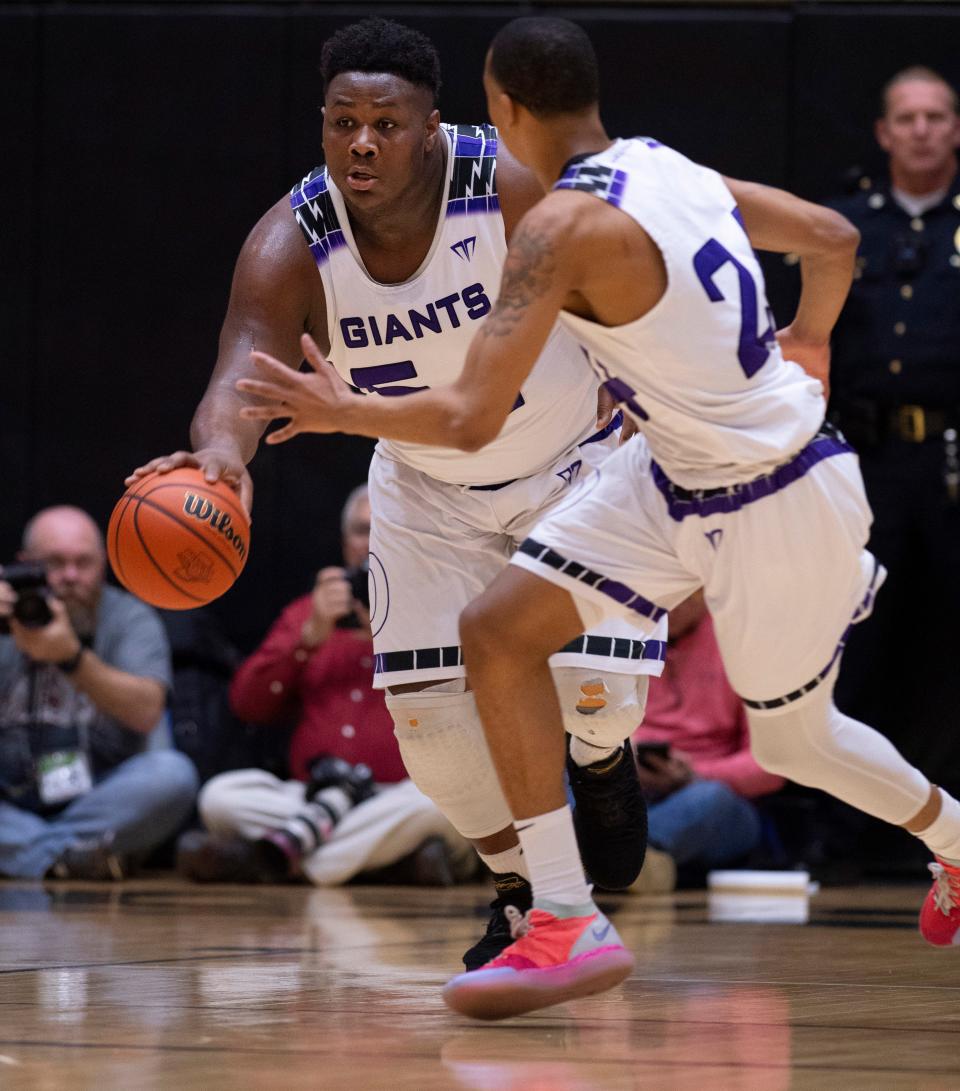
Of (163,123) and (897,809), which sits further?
(163,123)

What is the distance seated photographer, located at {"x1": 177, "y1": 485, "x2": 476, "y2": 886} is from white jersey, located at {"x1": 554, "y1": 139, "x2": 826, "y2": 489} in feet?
12.8

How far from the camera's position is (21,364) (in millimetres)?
8750

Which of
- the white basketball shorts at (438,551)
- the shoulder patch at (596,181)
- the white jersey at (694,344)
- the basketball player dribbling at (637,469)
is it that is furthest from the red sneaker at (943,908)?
the shoulder patch at (596,181)

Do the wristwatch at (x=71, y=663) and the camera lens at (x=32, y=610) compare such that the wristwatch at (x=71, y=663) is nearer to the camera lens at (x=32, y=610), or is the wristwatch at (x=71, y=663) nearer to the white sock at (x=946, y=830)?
the camera lens at (x=32, y=610)

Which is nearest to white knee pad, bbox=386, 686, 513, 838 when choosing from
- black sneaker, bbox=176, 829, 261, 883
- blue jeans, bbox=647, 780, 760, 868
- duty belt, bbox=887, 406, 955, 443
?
blue jeans, bbox=647, 780, 760, 868

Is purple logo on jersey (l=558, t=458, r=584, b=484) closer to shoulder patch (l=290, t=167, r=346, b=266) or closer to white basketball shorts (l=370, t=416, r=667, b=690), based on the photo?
white basketball shorts (l=370, t=416, r=667, b=690)

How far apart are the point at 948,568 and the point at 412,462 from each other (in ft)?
12.4

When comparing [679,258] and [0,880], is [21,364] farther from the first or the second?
[679,258]

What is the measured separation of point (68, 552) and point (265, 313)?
381cm

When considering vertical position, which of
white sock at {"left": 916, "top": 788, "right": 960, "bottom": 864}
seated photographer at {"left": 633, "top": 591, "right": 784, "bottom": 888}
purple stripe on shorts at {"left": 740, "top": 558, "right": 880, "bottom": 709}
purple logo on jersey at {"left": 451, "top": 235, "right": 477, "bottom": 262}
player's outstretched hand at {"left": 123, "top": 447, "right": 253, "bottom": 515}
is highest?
purple logo on jersey at {"left": 451, "top": 235, "right": 477, "bottom": 262}

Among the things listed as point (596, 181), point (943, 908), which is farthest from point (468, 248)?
point (943, 908)

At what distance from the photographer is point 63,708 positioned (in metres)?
7.64

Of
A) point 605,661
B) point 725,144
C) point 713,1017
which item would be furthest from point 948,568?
point 713,1017

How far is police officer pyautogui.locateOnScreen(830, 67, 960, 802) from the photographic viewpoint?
290 inches
